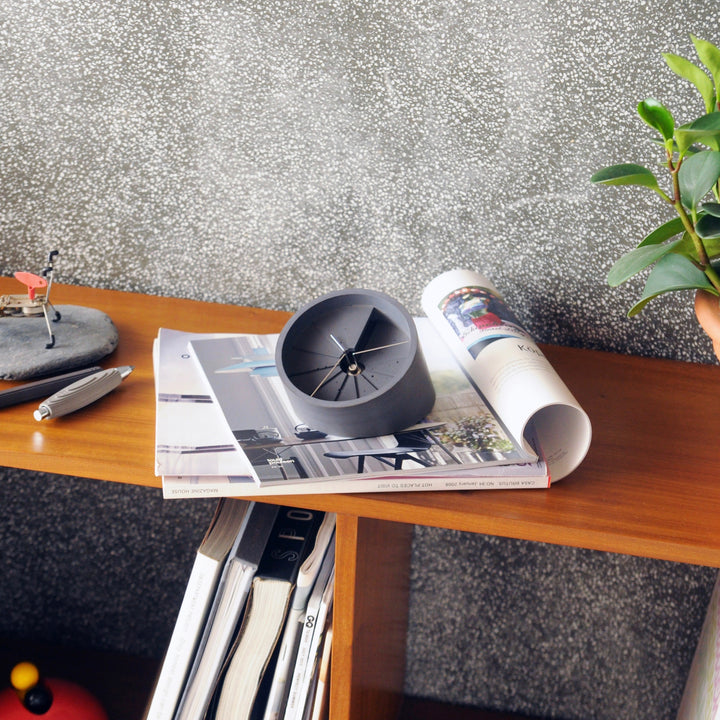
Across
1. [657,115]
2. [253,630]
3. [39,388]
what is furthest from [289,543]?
[657,115]

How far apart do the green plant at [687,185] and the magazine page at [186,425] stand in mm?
382

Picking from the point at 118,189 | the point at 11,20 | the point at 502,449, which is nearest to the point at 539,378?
the point at 502,449

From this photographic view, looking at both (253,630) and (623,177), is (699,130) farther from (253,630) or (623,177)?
(253,630)

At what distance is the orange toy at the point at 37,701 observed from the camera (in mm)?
915

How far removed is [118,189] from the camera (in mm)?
958

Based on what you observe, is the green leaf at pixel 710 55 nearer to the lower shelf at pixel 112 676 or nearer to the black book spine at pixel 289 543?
the black book spine at pixel 289 543

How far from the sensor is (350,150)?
90 cm

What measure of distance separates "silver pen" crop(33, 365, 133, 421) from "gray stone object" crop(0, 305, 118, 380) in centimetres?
5

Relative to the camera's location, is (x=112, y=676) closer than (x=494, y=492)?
No

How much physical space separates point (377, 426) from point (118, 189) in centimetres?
52

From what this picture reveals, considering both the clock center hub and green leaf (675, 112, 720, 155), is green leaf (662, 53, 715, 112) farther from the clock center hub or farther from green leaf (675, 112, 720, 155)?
the clock center hub

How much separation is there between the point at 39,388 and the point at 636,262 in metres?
0.59

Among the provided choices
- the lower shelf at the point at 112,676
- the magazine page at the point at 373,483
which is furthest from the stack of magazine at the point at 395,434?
the lower shelf at the point at 112,676

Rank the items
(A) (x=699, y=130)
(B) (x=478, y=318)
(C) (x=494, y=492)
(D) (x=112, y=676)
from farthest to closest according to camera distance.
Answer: (D) (x=112, y=676) < (B) (x=478, y=318) < (C) (x=494, y=492) < (A) (x=699, y=130)
